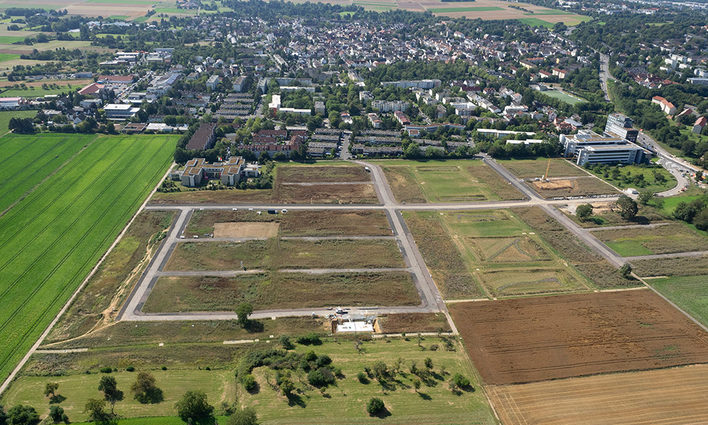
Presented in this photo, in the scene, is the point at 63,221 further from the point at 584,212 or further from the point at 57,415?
the point at 584,212

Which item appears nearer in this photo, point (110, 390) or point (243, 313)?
point (110, 390)

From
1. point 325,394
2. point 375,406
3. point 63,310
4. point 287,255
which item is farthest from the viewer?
point 287,255

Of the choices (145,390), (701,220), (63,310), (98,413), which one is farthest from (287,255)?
(701,220)

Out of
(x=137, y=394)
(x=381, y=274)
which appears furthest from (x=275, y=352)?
(x=381, y=274)

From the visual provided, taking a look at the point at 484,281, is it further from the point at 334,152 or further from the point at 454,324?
the point at 334,152

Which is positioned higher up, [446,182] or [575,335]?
[446,182]

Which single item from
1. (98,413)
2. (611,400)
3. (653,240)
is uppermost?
(653,240)

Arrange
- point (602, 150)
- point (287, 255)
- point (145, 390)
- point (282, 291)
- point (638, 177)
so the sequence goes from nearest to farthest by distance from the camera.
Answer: point (145, 390)
point (282, 291)
point (287, 255)
point (638, 177)
point (602, 150)
